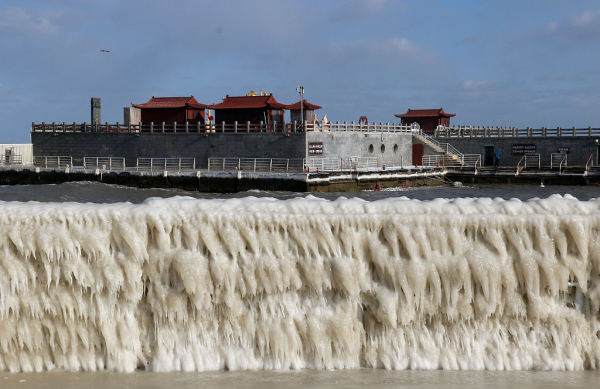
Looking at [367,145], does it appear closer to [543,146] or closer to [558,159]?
[543,146]

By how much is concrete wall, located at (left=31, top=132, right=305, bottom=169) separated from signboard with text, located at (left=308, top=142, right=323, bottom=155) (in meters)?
0.58

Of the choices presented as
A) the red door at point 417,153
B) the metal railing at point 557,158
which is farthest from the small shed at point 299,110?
the metal railing at point 557,158

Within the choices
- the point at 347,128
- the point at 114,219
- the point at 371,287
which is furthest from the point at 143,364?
the point at 347,128

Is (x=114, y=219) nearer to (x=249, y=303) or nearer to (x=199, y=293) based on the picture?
(x=199, y=293)

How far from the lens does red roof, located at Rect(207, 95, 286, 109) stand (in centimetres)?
4984

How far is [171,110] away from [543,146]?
32.3 m

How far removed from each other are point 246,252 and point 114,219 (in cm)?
248

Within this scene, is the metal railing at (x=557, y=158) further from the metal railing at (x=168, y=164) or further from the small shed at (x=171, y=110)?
the small shed at (x=171, y=110)

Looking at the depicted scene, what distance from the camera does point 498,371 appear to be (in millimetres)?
10664

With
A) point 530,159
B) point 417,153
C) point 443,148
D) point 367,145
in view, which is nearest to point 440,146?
point 443,148

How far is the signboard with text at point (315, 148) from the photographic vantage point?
150 ft

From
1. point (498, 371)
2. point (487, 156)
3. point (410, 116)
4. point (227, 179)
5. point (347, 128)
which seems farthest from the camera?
point (410, 116)

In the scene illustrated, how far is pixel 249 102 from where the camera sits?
5062 cm

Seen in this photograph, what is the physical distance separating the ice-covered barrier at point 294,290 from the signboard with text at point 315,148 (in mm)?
34659
